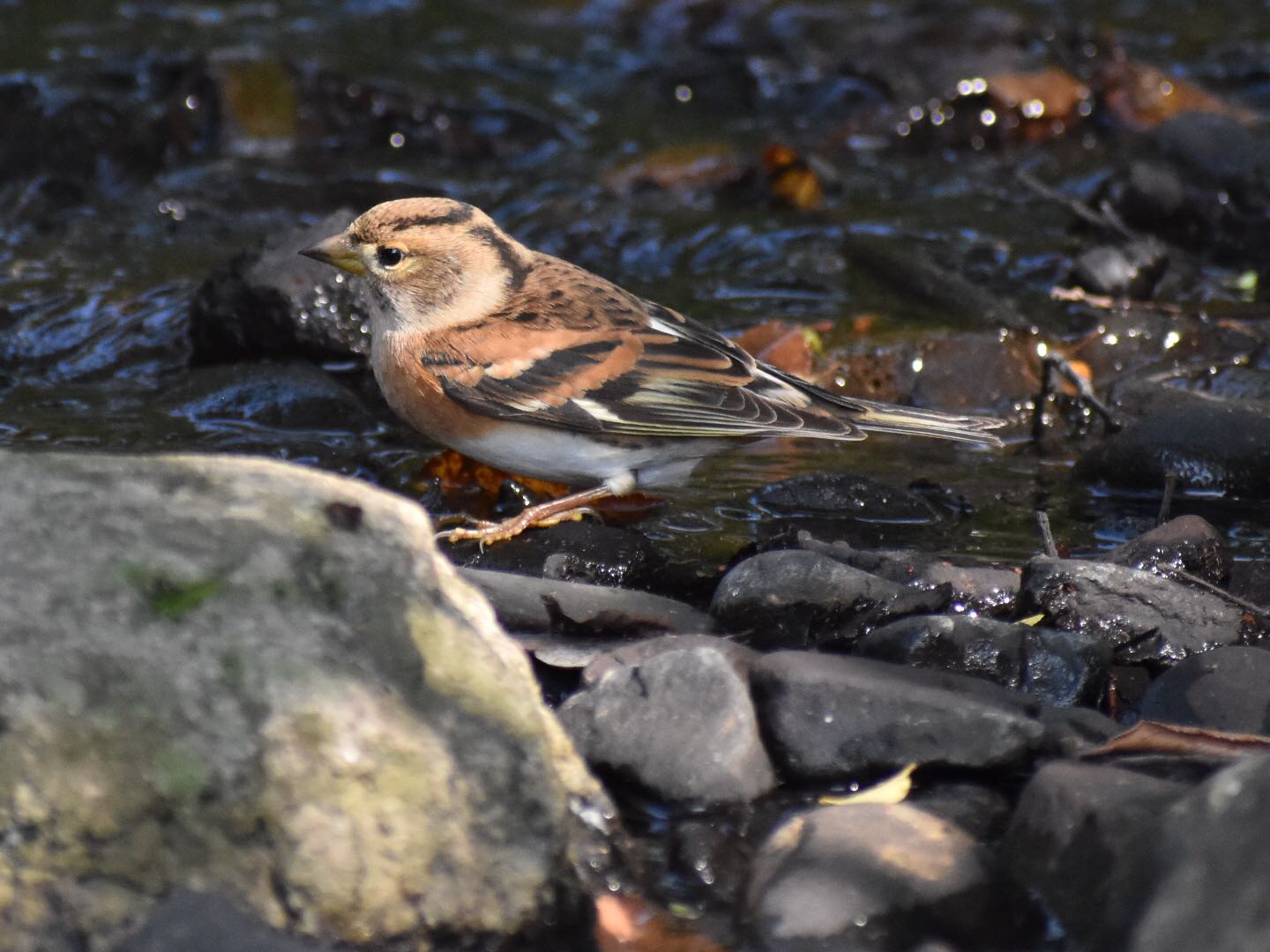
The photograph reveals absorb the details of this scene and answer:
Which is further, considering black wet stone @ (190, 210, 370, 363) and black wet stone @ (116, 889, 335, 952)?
black wet stone @ (190, 210, 370, 363)

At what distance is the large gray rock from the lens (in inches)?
127

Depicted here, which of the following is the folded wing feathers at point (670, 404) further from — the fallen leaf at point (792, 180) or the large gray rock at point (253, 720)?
the fallen leaf at point (792, 180)

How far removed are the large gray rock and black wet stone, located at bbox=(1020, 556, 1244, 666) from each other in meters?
1.95

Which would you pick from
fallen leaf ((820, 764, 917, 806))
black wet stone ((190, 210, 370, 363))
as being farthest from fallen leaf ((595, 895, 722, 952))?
black wet stone ((190, 210, 370, 363))

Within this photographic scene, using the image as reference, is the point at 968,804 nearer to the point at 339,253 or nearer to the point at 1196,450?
the point at 1196,450

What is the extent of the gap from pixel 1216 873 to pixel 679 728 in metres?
1.50

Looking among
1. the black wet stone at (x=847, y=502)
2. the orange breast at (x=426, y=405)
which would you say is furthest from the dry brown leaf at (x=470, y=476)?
the black wet stone at (x=847, y=502)

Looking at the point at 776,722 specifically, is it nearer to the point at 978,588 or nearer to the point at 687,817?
the point at 687,817

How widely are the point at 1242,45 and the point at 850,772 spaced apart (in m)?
10.2

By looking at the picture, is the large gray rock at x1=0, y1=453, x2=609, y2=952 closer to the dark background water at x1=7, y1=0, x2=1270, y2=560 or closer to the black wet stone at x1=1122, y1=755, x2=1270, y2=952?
the black wet stone at x1=1122, y1=755, x2=1270, y2=952

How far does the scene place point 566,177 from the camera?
35.6 feet

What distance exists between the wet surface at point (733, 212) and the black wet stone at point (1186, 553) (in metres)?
0.35

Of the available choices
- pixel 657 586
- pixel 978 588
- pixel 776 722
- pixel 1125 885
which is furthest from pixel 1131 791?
pixel 657 586

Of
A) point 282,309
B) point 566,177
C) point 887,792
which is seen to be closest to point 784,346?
point 282,309
